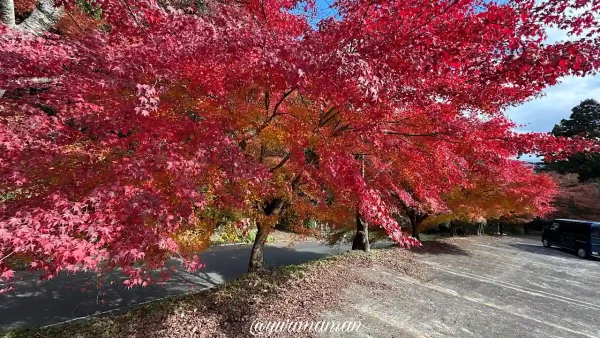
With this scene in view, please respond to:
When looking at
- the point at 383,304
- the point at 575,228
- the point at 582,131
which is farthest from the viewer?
the point at 582,131

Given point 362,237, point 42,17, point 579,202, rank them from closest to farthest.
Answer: point 42,17 < point 362,237 < point 579,202

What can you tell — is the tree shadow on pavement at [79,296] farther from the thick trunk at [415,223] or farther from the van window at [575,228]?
the van window at [575,228]

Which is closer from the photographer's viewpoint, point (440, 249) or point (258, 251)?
point (258, 251)

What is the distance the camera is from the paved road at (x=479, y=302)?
557cm

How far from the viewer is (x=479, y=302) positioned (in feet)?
22.6

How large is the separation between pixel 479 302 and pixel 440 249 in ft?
21.3

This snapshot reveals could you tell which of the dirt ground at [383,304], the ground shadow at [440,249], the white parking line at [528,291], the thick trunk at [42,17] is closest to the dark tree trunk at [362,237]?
the dirt ground at [383,304]

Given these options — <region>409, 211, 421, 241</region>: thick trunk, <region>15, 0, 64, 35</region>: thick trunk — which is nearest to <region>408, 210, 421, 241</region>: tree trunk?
<region>409, 211, 421, 241</region>: thick trunk

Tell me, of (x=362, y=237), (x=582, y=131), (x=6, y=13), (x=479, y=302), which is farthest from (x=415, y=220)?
(x=582, y=131)

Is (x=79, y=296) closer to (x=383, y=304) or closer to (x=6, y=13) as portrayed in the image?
(x=6, y=13)

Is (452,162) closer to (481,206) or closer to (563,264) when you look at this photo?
(481,206)

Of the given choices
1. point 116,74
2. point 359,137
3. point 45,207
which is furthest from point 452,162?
point 45,207

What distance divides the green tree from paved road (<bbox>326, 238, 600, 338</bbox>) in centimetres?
2214

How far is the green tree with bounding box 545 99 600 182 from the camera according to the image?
26688mm
